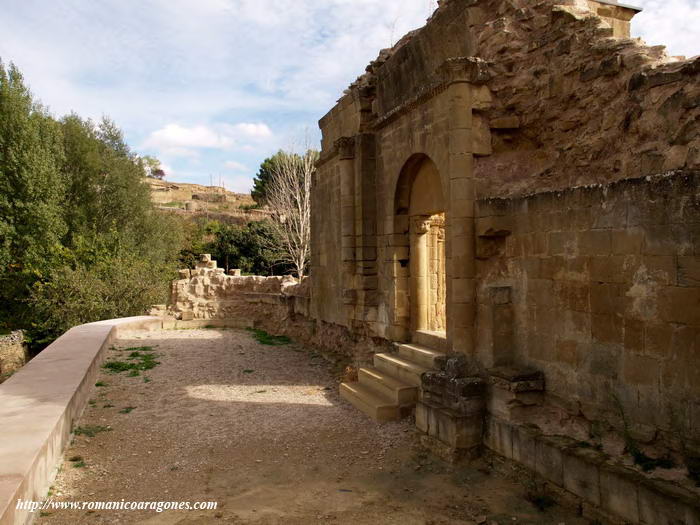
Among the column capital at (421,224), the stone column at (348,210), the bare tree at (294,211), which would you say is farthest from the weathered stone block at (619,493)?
the bare tree at (294,211)

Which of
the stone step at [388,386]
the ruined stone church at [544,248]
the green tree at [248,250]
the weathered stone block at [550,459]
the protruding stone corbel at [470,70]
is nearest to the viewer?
the ruined stone church at [544,248]

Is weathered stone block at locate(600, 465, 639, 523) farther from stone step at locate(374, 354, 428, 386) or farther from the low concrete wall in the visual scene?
the low concrete wall

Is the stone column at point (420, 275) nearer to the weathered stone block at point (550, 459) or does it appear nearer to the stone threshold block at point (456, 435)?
the stone threshold block at point (456, 435)

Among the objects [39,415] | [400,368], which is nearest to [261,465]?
[39,415]

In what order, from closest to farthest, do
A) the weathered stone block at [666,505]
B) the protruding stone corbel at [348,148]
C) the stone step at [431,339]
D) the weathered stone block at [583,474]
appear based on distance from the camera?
the weathered stone block at [666,505]
the weathered stone block at [583,474]
the stone step at [431,339]
the protruding stone corbel at [348,148]

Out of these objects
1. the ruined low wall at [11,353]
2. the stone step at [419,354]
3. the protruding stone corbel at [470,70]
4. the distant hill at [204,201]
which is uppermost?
the distant hill at [204,201]

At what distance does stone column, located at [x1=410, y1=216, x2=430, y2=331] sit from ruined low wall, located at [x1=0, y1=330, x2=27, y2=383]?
14693 millimetres

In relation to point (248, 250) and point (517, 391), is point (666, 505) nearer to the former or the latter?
point (517, 391)

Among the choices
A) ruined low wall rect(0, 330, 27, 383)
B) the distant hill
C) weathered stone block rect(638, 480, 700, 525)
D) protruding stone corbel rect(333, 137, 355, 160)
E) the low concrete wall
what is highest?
the distant hill

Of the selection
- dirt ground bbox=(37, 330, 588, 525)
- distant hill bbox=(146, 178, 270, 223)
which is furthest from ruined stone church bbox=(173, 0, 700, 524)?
distant hill bbox=(146, 178, 270, 223)

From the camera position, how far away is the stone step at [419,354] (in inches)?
300

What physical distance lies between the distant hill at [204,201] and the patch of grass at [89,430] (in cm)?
3975

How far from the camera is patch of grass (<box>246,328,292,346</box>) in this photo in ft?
46.2

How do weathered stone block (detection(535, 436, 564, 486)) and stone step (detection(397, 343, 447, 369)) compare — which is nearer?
weathered stone block (detection(535, 436, 564, 486))
